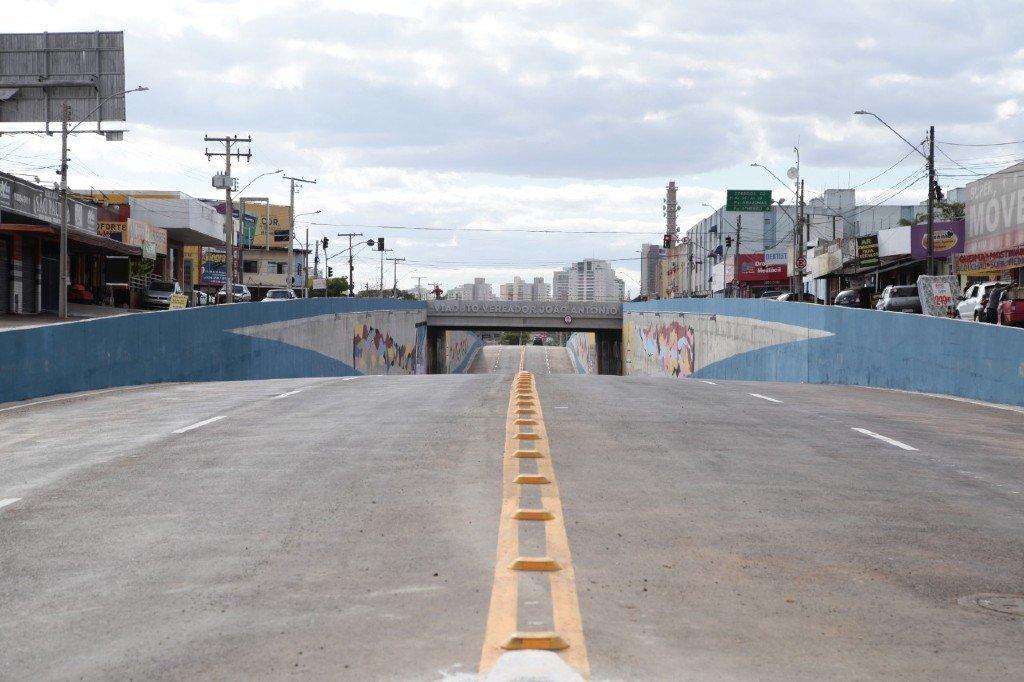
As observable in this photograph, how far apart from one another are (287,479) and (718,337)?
46.5 m

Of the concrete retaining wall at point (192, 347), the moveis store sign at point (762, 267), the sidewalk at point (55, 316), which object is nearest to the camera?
the concrete retaining wall at point (192, 347)

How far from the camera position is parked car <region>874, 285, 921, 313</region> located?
159 ft

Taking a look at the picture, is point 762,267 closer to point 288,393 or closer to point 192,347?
point 192,347

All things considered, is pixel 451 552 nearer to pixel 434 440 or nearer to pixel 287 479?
pixel 287 479

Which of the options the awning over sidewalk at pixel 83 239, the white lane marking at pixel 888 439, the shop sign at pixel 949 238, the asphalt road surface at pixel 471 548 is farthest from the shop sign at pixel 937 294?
the awning over sidewalk at pixel 83 239

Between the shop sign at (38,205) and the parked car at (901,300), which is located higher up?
the shop sign at (38,205)

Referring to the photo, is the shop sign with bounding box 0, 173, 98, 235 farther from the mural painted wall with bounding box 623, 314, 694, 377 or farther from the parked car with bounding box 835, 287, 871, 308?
the parked car with bounding box 835, 287, 871, 308

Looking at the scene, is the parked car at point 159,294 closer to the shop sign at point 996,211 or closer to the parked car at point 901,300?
the parked car at point 901,300

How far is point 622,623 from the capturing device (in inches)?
235

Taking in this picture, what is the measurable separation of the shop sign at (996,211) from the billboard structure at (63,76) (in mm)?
36256

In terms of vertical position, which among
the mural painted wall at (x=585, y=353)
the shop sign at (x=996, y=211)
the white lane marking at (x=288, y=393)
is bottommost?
the mural painted wall at (x=585, y=353)

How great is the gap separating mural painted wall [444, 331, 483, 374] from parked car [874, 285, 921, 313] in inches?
3026

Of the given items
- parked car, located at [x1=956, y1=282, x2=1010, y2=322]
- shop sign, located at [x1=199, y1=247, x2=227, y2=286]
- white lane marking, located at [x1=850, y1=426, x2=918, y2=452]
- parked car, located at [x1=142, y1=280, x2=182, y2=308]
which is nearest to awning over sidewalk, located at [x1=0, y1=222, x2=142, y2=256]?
parked car, located at [x1=142, y1=280, x2=182, y2=308]

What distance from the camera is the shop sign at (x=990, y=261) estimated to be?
47781 millimetres
